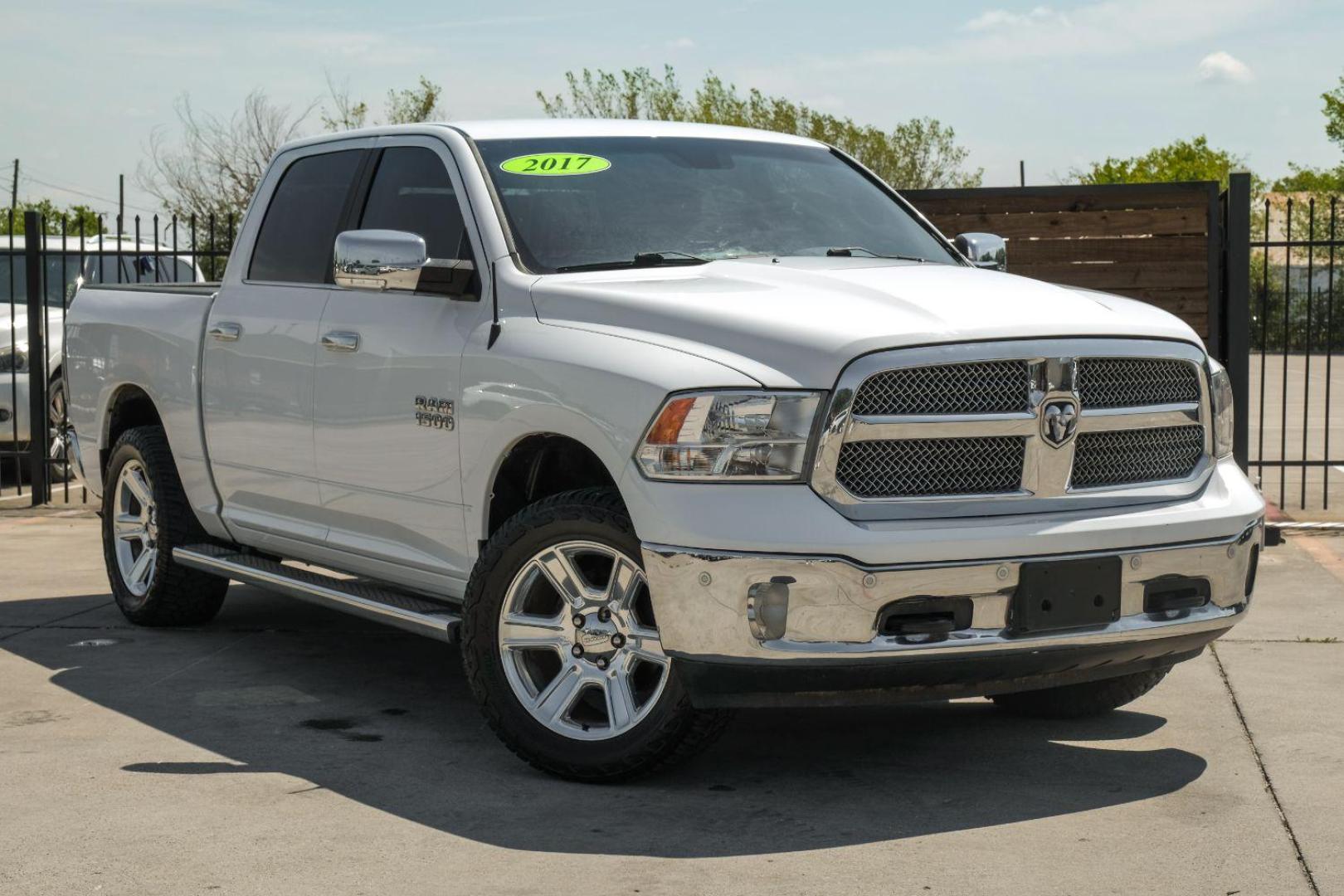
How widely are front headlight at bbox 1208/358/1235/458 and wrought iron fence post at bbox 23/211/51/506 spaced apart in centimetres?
904

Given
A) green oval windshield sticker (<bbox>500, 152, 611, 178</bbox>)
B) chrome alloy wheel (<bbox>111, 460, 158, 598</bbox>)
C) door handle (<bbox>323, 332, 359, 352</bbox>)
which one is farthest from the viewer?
chrome alloy wheel (<bbox>111, 460, 158, 598</bbox>)

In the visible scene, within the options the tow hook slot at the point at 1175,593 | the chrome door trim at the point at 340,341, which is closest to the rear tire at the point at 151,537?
the chrome door trim at the point at 340,341

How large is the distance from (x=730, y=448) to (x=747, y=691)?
0.64 metres

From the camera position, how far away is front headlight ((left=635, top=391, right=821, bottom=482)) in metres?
4.53

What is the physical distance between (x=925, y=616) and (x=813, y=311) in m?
0.87

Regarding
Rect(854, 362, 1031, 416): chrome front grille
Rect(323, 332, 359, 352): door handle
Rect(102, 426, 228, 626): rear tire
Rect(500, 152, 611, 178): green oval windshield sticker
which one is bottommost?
Rect(102, 426, 228, 626): rear tire

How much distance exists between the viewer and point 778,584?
447 centimetres

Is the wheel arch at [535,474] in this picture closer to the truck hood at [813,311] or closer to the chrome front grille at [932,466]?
the truck hood at [813,311]

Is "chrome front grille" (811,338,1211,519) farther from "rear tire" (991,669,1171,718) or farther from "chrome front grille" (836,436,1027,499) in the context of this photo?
"rear tire" (991,669,1171,718)

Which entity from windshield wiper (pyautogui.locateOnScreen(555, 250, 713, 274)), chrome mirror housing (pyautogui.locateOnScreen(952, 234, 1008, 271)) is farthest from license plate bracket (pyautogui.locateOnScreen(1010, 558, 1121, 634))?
chrome mirror housing (pyautogui.locateOnScreen(952, 234, 1008, 271))

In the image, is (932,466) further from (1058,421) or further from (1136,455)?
(1136,455)

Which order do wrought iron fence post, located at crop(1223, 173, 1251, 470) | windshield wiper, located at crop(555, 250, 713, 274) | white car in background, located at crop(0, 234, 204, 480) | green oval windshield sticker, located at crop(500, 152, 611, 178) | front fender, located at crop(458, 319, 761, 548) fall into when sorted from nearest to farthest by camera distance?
front fender, located at crop(458, 319, 761, 548)
windshield wiper, located at crop(555, 250, 713, 274)
green oval windshield sticker, located at crop(500, 152, 611, 178)
wrought iron fence post, located at crop(1223, 173, 1251, 470)
white car in background, located at crop(0, 234, 204, 480)

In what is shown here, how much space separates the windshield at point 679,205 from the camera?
5.64m

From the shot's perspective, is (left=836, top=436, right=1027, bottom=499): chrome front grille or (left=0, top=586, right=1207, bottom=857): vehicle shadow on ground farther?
(left=0, top=586, right=1207, bottom=857): vehicle shadow on ground
